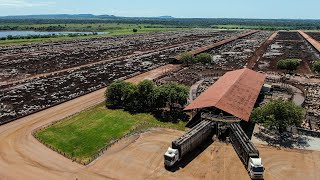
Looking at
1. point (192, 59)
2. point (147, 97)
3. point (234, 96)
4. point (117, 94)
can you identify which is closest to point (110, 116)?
point (117, 94)

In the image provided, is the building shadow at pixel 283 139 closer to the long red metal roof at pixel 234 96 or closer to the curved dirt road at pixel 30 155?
the long red metal roof at pixel 234 96

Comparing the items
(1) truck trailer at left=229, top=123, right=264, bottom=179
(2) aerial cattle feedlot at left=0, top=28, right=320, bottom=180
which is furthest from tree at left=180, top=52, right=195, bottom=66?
(1) truck trailer at left=229, top=123, right=264, bottom=179

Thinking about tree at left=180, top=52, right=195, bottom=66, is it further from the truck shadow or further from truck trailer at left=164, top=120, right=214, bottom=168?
A: the truck shadow

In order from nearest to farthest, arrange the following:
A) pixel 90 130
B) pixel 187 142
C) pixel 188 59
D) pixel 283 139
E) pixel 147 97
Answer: pixel 187 142 → pixel 283 139 → pixel 90 130 → pixel 147 97 → pixel 188 59

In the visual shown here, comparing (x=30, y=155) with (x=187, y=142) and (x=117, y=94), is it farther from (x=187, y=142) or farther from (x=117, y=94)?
(x=117, y=94)

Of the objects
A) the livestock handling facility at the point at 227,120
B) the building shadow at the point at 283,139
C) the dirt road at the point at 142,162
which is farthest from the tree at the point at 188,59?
the dirt road at the point at 142,162

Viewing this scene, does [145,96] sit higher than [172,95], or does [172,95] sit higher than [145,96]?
[172,95]
